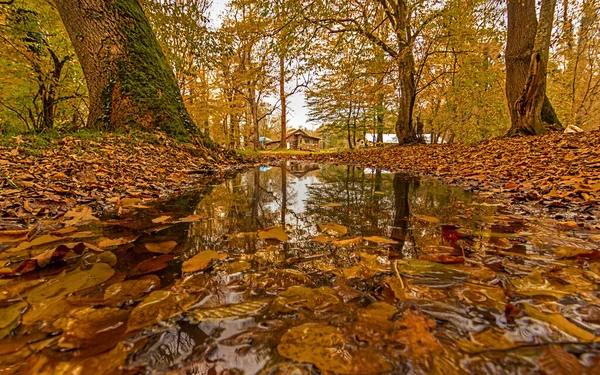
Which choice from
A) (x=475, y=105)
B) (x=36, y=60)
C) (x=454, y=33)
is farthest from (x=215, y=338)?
(x=475, y=105)

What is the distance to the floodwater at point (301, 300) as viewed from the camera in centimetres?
49

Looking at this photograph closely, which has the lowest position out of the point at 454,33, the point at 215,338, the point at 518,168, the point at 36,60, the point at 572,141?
the point at 215,338

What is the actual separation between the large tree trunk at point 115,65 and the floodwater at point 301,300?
334cm

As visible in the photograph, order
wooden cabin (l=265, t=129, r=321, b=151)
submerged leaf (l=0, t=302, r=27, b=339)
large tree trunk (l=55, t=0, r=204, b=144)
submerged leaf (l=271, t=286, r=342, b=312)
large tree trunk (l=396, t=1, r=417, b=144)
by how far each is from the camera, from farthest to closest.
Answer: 1. wooden cabin (l=265, t=129, r=321, b=151)
2. large tree trunk (l=396, t=1, r=417, b=144)
3. large tree trunk (l=55, t=0, r=204, b=144)
4. submerged leaf (l=271, t=286, r=342, b=312)
5. submerged leaf (l=0, t=302, r=27, b=339)

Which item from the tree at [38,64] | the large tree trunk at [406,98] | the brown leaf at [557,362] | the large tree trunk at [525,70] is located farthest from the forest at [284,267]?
the large tree trunk at [406,98]

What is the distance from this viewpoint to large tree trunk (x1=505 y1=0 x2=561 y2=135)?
5051mm

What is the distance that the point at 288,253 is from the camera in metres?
1.05

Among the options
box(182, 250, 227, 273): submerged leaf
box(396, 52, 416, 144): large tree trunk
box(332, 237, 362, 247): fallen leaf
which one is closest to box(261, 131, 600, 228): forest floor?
box(332, 237, 362, 247): fallen leaf

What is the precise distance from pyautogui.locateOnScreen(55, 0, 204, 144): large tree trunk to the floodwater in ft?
10.9

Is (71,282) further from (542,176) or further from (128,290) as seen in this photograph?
(542,176)

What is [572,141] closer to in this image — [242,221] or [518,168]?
[518,168]

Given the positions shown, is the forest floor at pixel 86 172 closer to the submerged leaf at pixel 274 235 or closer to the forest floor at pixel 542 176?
the submerged leaf at pixel 274 235

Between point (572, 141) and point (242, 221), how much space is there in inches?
188

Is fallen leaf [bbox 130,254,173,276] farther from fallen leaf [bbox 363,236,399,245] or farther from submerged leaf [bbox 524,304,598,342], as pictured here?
submerged leaf [bbox 524,304,598,342]
